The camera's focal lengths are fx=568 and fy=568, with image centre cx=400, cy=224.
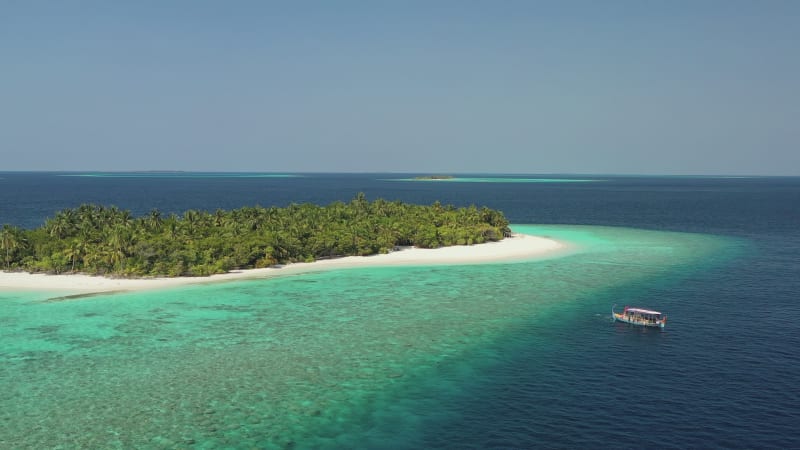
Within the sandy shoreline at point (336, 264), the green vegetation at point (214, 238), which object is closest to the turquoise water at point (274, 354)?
the sandy shoreline at point (336, 264)

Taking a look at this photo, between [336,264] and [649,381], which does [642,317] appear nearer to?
[649,381]

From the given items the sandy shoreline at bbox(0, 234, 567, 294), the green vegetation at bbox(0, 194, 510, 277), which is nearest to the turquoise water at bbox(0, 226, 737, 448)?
the sandy shoreline at bbox(0, 234, 567, 294)

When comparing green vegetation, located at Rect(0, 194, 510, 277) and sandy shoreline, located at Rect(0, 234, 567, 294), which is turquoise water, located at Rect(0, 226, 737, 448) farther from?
green vegetation, located at Rect(0, 194, 510, 277)

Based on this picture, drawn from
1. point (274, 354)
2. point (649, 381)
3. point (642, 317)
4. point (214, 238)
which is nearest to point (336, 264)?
point (214, 238)

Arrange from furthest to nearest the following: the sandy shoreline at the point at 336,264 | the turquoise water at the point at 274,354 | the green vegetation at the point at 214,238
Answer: the green vegetation at the point at 214,238
the sandy shoreline at the point at 336,264
the turquoise water at the point at 274,354

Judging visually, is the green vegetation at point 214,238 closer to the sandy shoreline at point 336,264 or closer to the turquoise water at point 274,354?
the sandy shoreline at point 336,264
